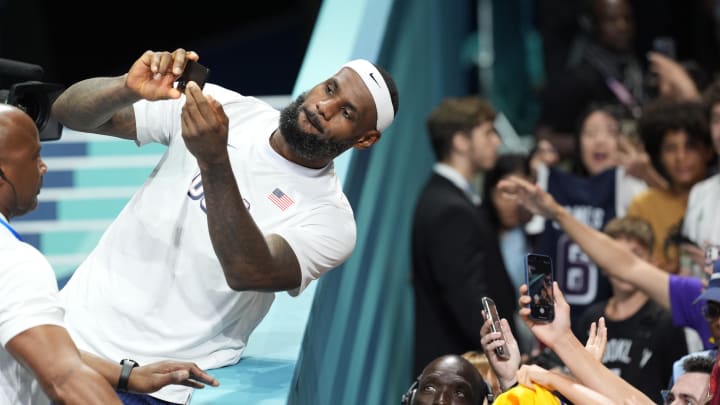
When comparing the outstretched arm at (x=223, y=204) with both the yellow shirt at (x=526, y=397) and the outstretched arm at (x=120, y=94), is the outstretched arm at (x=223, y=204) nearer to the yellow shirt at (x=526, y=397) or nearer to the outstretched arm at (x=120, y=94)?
the outstretched arm at (x=120, y=94)

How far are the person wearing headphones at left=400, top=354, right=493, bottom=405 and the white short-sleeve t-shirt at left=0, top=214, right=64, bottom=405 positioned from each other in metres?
1.32

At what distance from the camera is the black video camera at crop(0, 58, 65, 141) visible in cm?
384

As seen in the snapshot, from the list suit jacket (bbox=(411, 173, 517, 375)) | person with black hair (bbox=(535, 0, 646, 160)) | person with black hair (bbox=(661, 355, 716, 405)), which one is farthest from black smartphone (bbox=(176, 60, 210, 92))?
person with black hair (bbox=(535, 0, 646, 160))

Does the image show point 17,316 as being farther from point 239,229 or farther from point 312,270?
point 312,270

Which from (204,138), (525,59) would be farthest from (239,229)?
(525,59)

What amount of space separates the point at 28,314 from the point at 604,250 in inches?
123

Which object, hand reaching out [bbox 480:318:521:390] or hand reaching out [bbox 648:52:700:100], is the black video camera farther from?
hand reaching out [bbox 648:52:700:100]

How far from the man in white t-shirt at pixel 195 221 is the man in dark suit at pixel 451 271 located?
97.4 inches

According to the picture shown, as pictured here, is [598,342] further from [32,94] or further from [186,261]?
[32,94]

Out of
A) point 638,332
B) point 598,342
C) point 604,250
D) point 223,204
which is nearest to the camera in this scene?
point 223,204

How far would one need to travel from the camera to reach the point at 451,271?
6406mm

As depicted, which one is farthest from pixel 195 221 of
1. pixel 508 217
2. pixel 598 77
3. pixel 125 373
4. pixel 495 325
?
pixel 598 77

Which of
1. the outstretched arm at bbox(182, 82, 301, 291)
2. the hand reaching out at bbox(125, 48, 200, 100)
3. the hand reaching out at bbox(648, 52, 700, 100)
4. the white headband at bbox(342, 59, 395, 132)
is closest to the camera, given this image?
the outstretched arm at bbox(182, 82, 301, 291)

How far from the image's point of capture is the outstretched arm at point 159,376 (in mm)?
3369
